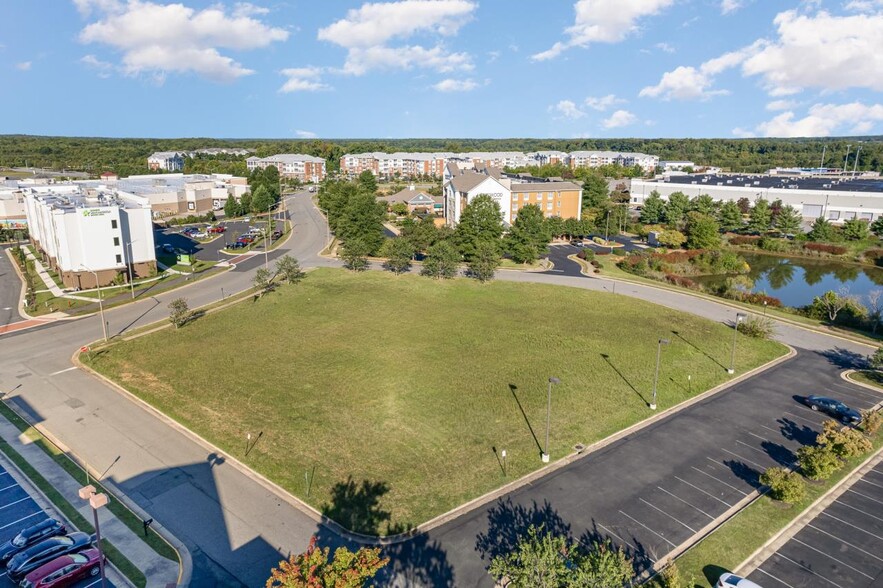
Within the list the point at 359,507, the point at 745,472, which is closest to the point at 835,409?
the point at 745,472

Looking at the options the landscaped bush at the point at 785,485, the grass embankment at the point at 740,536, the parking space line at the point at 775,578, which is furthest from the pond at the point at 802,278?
the parking space line at the point at 775,578

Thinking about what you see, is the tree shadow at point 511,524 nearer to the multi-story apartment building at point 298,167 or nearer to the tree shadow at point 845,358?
the tree shadow at point 845,358

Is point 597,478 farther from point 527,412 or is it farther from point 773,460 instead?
point 773,460

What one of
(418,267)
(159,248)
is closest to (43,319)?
(159,248)

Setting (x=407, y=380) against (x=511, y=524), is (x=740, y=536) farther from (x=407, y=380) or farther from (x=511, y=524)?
(x=407, y=380)

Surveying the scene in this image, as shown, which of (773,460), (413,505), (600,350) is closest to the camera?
(413,505)

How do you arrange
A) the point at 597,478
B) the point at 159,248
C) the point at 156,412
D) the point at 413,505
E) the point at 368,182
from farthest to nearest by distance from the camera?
the point at 368,182, the point at 159,248, the point at 156,412, the point at 597,478, the point at 413,505

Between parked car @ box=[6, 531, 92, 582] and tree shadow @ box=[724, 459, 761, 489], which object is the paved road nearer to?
tree shadow @ box=[724, 459, 761, 489]

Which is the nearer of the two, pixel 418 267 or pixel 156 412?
pixel 156 412
